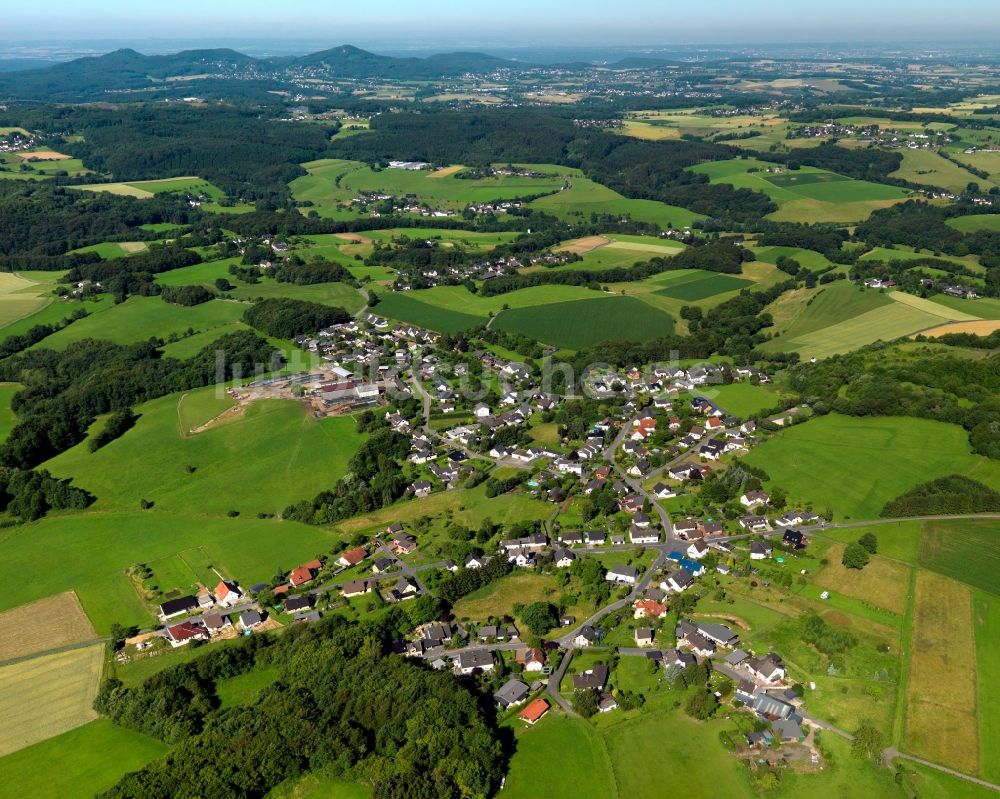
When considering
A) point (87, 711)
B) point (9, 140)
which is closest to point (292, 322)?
point (87, 711)

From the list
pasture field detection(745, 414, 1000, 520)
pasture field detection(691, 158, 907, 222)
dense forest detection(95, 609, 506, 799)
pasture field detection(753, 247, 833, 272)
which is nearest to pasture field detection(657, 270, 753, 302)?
pasture field detection(753, 247, 833, 272)

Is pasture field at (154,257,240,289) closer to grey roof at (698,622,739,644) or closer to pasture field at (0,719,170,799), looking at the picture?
pasture field at (0,719,170,799)

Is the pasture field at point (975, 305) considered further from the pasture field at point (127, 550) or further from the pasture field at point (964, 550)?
the pasture field at point (127, 550)

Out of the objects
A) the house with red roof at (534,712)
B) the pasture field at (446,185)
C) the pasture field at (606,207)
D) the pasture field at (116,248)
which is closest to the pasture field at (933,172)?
the pasture field at (606,207)

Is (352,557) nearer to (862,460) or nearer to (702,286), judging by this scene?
(862,460)

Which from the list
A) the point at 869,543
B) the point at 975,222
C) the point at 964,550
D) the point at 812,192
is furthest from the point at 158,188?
the point at 964,550
